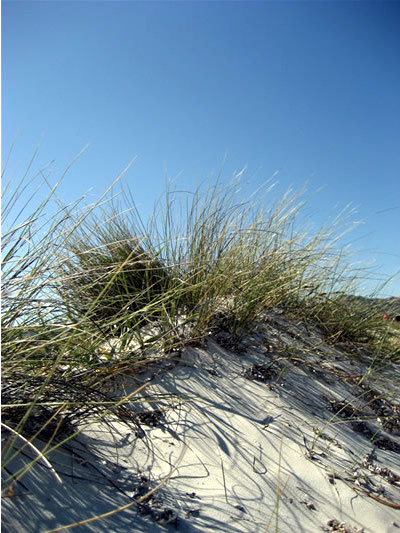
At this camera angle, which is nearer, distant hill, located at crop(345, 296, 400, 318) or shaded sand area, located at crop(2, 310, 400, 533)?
shaded sand area, located at crop(2, 310, 400, 533)

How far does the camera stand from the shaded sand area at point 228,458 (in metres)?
1.33

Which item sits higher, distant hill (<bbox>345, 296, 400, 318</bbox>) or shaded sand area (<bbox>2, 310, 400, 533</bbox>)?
distant hill (<bbox>345, 296, 400, 318</bbox>)

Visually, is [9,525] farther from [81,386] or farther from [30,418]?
[81,386]

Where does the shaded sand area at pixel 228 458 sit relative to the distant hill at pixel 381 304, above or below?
below

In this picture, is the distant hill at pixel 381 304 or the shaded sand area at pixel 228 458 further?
the distant hill at pixel 381 304

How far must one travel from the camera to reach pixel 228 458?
1.69m

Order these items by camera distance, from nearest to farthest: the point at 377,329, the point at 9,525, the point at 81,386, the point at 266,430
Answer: the point at 9,525 → the point at 81,386 → the point at 266,430 → the point at 377,329

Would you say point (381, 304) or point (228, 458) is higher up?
point (381, 304)

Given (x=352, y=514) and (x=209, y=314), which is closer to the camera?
(x=352, y=514)

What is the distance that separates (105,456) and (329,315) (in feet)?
7.16

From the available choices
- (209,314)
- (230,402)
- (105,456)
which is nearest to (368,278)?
(209,314)

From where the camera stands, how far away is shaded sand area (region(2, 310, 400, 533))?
133cm

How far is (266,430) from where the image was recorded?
1.86 meters

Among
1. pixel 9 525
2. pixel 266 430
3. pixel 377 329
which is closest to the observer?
pixel 9 525
